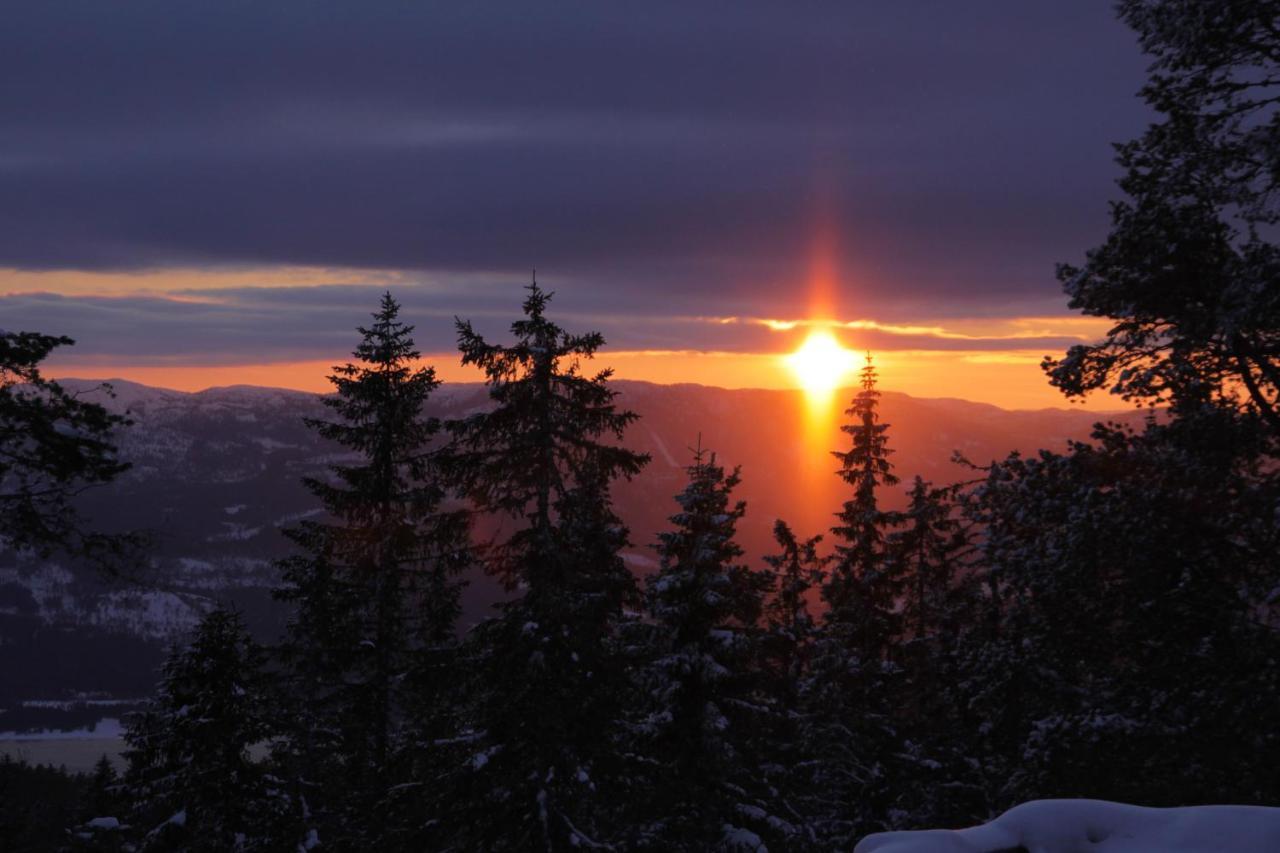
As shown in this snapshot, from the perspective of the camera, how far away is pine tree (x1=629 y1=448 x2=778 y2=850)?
65.2ft

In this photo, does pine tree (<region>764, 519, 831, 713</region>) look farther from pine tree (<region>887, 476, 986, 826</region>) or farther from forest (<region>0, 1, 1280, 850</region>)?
pine tree (<region>887, 476, 986, 826</region>)

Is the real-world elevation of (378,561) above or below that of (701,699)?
above

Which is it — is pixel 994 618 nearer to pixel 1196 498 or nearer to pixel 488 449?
pixel 1196 498

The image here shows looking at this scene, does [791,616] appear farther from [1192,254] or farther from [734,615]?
[1192,254]

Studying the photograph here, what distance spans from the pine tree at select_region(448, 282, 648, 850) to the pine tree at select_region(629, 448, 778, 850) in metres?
1.24

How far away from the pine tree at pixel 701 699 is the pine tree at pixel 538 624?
4.05 feet

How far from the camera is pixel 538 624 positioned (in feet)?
61.3

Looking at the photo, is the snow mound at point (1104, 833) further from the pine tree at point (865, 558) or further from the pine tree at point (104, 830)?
the pine tree at point (104, 830)

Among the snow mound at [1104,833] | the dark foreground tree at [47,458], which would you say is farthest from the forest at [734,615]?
the snow mound at [1104,833]

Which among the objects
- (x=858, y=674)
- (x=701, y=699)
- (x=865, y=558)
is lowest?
(x=858, y=674)

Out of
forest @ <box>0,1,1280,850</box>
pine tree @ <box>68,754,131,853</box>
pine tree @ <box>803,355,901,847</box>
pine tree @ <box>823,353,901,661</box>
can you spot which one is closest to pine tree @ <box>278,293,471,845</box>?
forest @ <box>0,1,1280,850</box>

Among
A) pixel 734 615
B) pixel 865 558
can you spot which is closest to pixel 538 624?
pixel 734 615

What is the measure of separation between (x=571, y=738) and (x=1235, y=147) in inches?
613

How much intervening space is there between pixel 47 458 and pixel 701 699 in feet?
44.5
